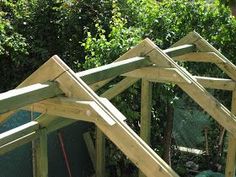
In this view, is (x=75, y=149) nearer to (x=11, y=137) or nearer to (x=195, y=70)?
(x=195, y=70)

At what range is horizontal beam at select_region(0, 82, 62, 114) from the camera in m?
2.38

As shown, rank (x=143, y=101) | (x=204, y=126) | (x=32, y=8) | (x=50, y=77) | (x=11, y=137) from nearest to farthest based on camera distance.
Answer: (x=50, y=77), (x=11, y=137), (x=143, y=101), (x=204, y=126), (x=32, y=8)

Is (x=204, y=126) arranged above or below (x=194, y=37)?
below

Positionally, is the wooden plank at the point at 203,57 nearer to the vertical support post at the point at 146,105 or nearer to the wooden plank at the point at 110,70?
the vertical support post at the point at 146,105

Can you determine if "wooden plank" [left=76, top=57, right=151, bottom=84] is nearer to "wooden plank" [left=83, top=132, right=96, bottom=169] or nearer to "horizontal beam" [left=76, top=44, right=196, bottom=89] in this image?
"horizontal beam" [left=76, top=44, right=196, bottom=89]

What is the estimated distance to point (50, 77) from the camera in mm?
2840

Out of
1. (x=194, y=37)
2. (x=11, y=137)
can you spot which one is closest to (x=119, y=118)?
(x=11, y=137)

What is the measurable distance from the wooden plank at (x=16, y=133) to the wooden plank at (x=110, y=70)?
0.76 metres

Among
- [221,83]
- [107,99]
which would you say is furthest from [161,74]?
[221,83]

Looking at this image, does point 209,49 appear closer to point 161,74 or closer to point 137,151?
point 161,74

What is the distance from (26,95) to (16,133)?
1.00 metres

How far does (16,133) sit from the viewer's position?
3414 mm

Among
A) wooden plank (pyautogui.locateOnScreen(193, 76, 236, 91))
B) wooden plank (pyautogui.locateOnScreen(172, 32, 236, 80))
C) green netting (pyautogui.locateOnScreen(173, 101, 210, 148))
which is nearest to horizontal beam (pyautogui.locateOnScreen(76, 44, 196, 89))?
wooden plank (pyautogui.locateOnScreen(193, 76, 236, 91))

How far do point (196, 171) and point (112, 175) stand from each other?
1.39m
